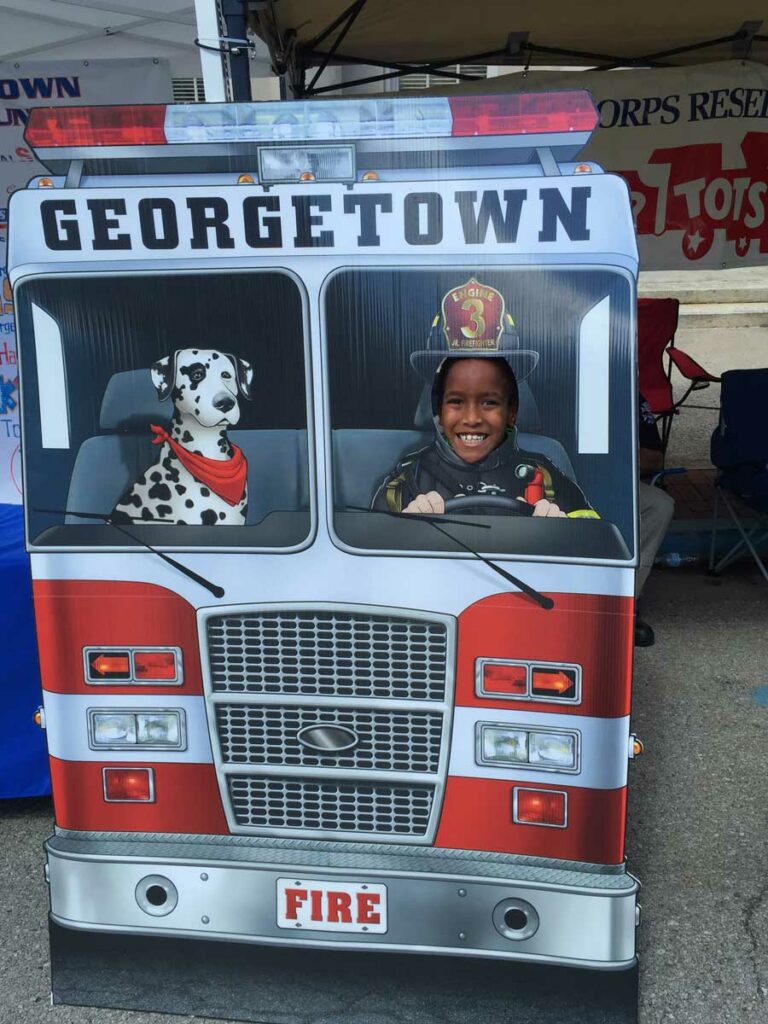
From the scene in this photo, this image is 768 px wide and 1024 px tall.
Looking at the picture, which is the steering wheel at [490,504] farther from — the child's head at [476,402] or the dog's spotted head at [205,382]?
the dog's spotted head at [205,382]

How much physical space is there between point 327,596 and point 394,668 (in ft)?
0.88

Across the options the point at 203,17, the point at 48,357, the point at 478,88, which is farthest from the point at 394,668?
the point at 478,88

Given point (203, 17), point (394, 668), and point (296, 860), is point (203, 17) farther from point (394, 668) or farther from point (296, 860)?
point (296, 860)

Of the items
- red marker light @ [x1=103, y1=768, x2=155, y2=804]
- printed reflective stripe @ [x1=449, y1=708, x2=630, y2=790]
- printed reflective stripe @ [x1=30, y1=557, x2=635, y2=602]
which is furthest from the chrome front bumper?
printed reflective stripe @ [x1=30, y1=557, x2=635, y2=602]

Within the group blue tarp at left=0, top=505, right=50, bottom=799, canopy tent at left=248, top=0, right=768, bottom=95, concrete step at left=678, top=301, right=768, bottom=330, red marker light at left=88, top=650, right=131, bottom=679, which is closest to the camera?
red marker light at left=88, top=650, right=131, bottom=679

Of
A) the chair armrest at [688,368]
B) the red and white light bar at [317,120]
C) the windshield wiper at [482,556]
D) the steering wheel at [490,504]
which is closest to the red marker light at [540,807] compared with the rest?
the windshield wiper at [482,556]

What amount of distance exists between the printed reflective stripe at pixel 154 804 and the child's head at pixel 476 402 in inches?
46.2

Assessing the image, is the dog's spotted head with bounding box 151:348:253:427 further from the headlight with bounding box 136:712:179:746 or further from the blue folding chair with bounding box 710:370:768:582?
the blue folding chair with bounding box 710:370:768:582

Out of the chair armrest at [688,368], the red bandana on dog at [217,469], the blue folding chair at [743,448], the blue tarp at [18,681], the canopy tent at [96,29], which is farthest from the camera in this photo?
the chair armrest at [688,368]

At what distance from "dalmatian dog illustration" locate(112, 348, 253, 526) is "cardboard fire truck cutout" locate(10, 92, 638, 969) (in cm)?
1

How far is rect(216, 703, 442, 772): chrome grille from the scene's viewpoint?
2.85 meters

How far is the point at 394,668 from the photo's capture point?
2.82 m

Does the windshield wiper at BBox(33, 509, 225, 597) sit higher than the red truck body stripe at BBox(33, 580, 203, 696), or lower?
higher

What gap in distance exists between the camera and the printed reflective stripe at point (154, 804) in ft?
9.70
